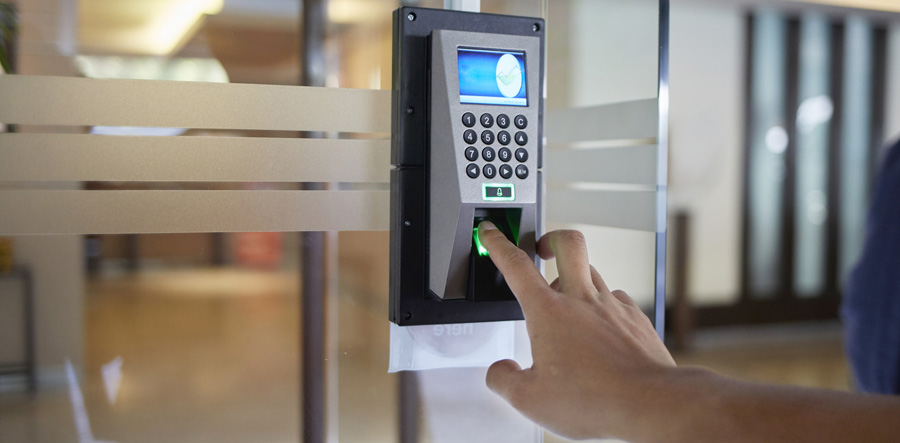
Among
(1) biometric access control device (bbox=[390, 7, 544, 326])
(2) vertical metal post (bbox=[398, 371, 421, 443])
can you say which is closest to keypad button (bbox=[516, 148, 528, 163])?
(1) biometric access control device (bbox=[390, 7, 544, 326])

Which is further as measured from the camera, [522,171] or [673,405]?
[522,171]

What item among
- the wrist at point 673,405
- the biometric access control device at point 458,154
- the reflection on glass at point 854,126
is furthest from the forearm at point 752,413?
the reflection on glass at point 854,126

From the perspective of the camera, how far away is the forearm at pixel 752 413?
1.64 feet

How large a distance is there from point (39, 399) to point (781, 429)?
0.62 metres

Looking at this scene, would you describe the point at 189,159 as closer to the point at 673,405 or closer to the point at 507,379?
the point at 507,379

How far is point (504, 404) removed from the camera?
844mm

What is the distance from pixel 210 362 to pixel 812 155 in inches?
190

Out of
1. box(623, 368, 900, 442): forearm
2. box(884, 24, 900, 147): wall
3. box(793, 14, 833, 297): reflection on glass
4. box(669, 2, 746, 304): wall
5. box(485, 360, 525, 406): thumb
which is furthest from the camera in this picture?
box(884, 24, 900, 147): wall

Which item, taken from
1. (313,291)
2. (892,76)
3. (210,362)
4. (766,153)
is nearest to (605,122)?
(313,291)

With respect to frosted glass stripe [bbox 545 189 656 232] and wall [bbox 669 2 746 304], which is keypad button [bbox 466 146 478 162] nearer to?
frosted glass stripe [bbox 545 189 656 232]

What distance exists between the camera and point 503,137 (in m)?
0.75

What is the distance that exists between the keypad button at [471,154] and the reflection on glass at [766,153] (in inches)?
170

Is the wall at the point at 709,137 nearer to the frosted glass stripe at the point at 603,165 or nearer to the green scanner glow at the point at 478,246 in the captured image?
the frosted glass stripe at the point at 603,165

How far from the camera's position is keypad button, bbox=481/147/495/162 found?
2.42 feet
